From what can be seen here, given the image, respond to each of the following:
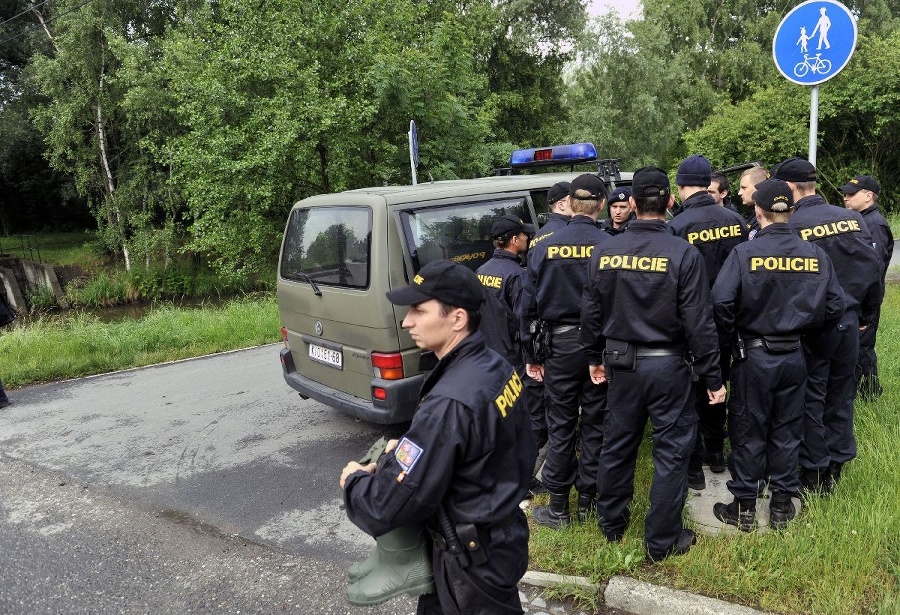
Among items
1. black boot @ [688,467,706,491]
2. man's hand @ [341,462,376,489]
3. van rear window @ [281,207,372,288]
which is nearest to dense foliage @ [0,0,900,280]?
van rear window @ [281,207,372,288]

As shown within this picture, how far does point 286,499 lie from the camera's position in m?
4.34

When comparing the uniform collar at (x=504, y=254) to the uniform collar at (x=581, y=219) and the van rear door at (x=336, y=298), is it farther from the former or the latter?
the van rear door at (x=336, y=298)

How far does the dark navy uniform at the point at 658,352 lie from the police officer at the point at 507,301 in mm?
966

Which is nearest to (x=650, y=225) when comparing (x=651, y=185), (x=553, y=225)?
(x=651, y=185)

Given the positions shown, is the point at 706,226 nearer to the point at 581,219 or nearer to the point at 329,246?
the point at 581,219

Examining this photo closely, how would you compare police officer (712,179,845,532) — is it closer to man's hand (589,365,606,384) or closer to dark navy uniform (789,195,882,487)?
dark navy uniform (789,195,882,487)

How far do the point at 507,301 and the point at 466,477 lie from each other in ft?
7.94

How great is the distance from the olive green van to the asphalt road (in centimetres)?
67

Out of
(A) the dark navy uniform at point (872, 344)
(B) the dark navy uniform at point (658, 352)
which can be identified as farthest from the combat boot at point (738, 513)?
(A) the dark navy uniform at point (872, 344)

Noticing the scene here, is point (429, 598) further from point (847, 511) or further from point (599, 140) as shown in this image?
point (599, 140)

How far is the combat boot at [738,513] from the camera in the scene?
334 cm

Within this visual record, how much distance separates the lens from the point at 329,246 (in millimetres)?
4879

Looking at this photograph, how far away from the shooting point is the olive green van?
4414mm

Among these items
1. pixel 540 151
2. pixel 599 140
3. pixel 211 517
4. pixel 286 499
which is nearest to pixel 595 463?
pixel 286 499
